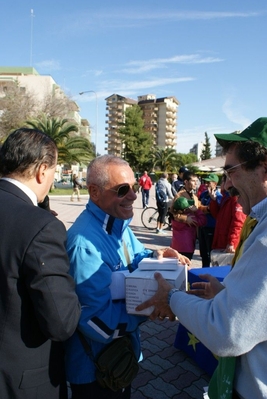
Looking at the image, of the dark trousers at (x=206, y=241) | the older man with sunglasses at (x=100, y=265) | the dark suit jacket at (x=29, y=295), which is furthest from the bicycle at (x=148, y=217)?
the dark suit jacket at (x=29, y=295)

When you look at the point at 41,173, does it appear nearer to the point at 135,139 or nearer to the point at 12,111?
the point at 12,111

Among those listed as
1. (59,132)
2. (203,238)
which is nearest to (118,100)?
(59,132)

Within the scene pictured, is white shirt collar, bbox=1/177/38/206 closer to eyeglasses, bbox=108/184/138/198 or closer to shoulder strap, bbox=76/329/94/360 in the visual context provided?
eyeglasses, bbox=108/184/138/198

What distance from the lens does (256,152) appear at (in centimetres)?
151

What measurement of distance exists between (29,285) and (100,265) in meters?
0.41

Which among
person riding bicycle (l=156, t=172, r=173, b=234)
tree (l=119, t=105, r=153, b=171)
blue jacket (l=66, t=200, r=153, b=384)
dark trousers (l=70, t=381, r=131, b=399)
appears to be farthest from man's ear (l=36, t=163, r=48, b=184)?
tree (l=119, t=105, r=153, b=171)

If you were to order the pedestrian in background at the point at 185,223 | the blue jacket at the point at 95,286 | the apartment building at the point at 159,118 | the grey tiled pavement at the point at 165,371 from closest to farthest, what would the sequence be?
the blue jacket at the point at 95,286
the grey tiled pavement at the point at 165,371
the pedestrian in background at the point at 185,223
the apartment building at the point at 159,118

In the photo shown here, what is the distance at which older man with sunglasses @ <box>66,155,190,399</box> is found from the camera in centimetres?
169

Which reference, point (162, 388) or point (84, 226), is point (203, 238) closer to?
point (162, 388)

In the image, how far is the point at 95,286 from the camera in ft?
5.53

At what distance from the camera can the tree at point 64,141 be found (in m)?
27.3

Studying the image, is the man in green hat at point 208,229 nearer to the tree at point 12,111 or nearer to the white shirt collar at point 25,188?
the white shirt collar at point 25,188

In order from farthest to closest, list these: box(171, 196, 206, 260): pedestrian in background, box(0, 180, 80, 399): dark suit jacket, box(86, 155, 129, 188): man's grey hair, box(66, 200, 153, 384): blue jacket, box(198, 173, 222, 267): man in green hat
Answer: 1. box(198, 173, 222, 267): man in green hat
2. box(171, 196, 206, 260): pedestrian in background
3. box(86, 155, 129, 188): man's grey hair
4. box(66, 200, 153, 384): blue jacket
5. box(0, 180, 80, 399): dark suit jacket

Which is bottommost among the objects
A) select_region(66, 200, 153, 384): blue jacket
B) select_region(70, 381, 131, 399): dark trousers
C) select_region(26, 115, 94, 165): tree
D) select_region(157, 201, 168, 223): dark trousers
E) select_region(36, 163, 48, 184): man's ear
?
select_region(157, 201, 168, 223): dark trousers
